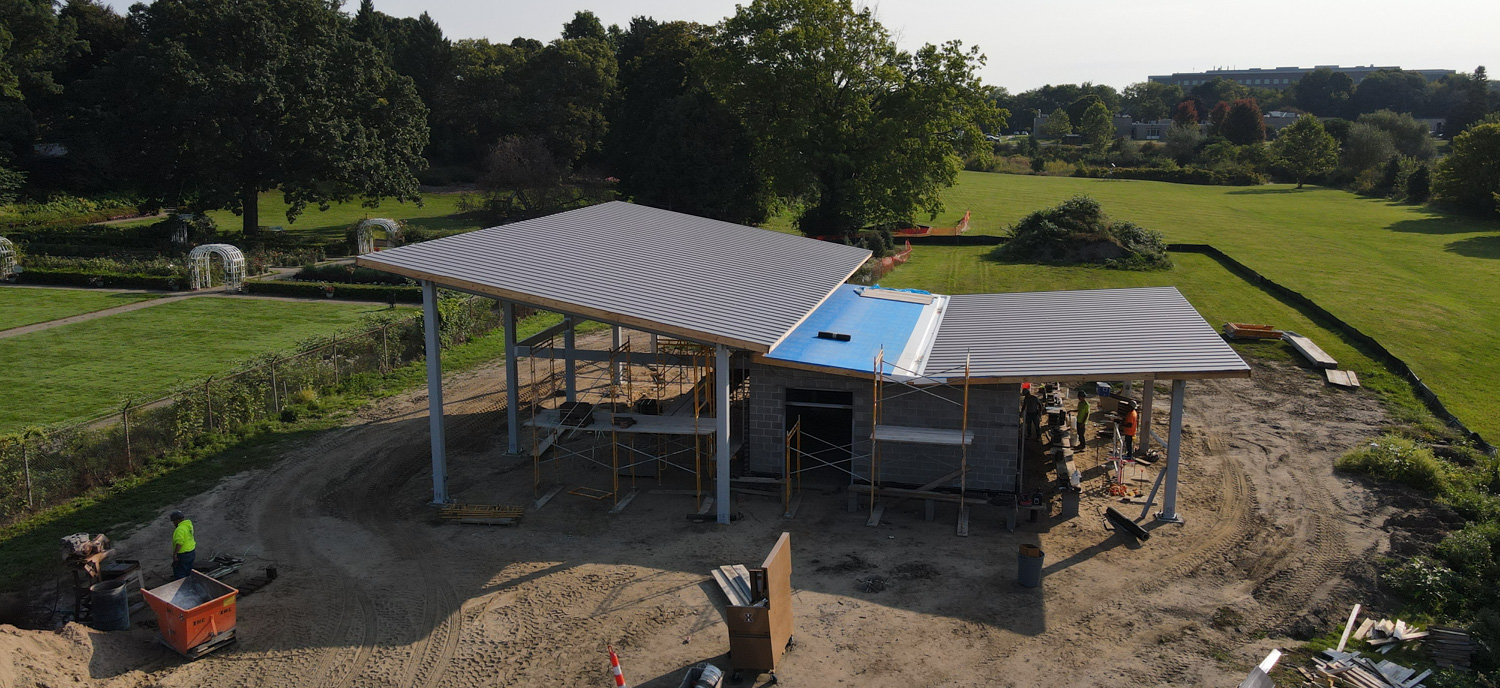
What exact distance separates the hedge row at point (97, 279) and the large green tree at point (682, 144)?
24.5 meters

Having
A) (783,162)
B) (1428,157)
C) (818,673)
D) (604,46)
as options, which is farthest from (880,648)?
(1428,157)

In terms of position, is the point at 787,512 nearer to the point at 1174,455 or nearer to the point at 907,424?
the point at 907,424

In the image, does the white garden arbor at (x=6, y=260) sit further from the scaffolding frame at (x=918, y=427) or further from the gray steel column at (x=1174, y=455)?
the gray steel column at (x=1174, y=455)

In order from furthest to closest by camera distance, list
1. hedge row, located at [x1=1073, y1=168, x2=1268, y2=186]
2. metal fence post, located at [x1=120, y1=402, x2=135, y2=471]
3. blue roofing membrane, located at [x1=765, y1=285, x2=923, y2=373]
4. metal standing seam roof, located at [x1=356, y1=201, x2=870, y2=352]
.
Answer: hedge row, located at [x1=1073, y1=168, x2=1268, y2=186], metal fence post, located at [x1=120, y1=402, x2=135, y2=471], blue roofing membrane, located at [x1=765, y1=285, x2=923, y2=373], metal standing seam roof, located at [x1=356, y1=201, x2=870, y2=352]

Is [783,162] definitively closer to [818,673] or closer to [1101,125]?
[818,673]

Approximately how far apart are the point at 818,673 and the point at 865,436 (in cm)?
697

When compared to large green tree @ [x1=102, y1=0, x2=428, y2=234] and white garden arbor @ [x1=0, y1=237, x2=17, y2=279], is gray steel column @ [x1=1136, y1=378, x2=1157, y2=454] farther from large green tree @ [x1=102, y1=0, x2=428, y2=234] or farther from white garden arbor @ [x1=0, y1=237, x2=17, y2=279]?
white garden arbor @ [x1=0, y1=237, x2=17, y2=279]

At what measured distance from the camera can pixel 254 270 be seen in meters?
42.8

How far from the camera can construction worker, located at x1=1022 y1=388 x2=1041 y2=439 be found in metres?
21.3

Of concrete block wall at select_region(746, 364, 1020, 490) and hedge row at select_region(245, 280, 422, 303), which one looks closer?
concrete block wall at select_region(746, 364, 1020, 490)

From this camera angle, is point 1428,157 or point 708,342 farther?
point 1428,157

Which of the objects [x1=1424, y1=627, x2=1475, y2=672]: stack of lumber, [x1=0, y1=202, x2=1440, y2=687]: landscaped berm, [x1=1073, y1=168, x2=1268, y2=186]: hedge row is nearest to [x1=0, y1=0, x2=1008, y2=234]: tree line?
[x1=0, y1=202, x2=1440, y2=687]: landscaped berm

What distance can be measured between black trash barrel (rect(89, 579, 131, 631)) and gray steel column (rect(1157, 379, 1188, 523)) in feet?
56.2

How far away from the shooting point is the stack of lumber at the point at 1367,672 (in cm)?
1188
